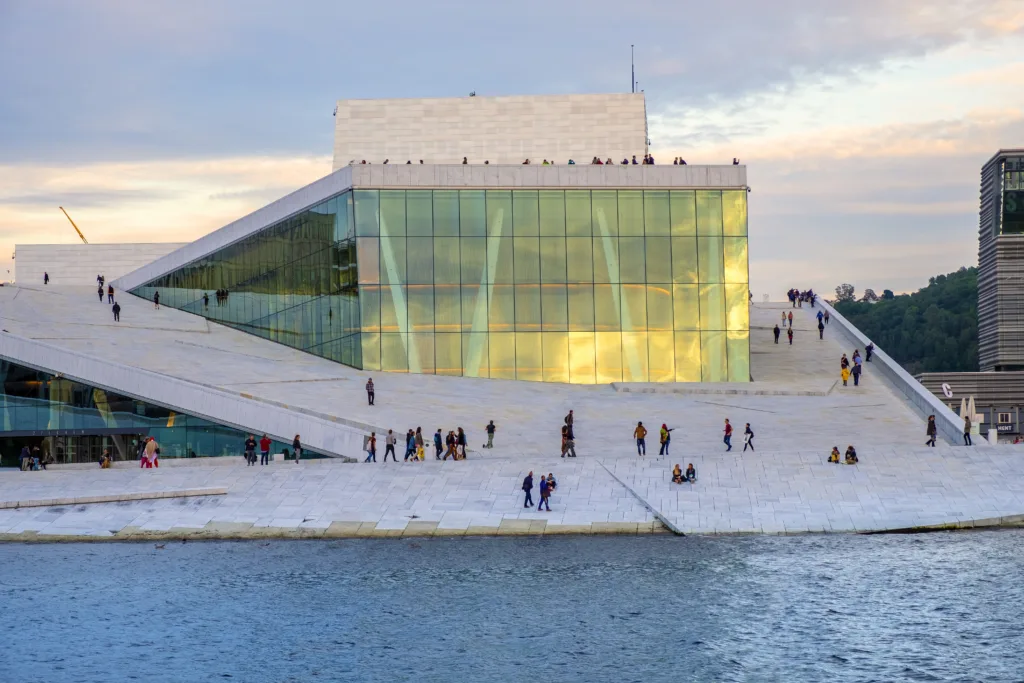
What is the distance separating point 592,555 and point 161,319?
3679 centimetres

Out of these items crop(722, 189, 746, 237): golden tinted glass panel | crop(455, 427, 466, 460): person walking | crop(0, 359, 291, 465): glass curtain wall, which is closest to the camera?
crop(455, 427, 466, 460): person walking

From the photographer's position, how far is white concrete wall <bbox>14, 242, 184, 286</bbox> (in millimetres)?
91812

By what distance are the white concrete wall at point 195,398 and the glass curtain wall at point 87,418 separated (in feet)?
1.13

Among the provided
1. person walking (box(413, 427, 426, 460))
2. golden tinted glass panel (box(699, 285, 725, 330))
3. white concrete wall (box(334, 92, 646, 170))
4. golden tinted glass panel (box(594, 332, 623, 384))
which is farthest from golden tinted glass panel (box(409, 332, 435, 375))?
white concrete wall (box(334, 92, 646, 170))

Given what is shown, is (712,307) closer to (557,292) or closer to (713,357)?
(713,357)

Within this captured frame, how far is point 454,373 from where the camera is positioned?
5928 centimetres

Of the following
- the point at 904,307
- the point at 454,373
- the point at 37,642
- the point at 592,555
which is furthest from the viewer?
the point at 904,307

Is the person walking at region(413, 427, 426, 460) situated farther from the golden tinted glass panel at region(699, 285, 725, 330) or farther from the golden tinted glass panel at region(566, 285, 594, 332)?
the golden tinted glass panel at region(699, 285, 725, 330)

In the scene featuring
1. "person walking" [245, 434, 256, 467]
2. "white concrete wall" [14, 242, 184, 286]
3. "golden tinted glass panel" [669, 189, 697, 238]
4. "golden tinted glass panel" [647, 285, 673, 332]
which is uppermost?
"white concrete wall" [14, 242, 184, 286]

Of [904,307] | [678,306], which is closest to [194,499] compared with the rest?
[678,306]

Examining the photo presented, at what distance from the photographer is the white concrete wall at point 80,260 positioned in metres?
91.8

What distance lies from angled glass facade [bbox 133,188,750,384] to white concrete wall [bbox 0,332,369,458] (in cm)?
1352

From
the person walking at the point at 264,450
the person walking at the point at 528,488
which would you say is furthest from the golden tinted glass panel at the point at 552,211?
the person walking at the point at 528,488

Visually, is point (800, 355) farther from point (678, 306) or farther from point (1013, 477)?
point (1013, 477)
